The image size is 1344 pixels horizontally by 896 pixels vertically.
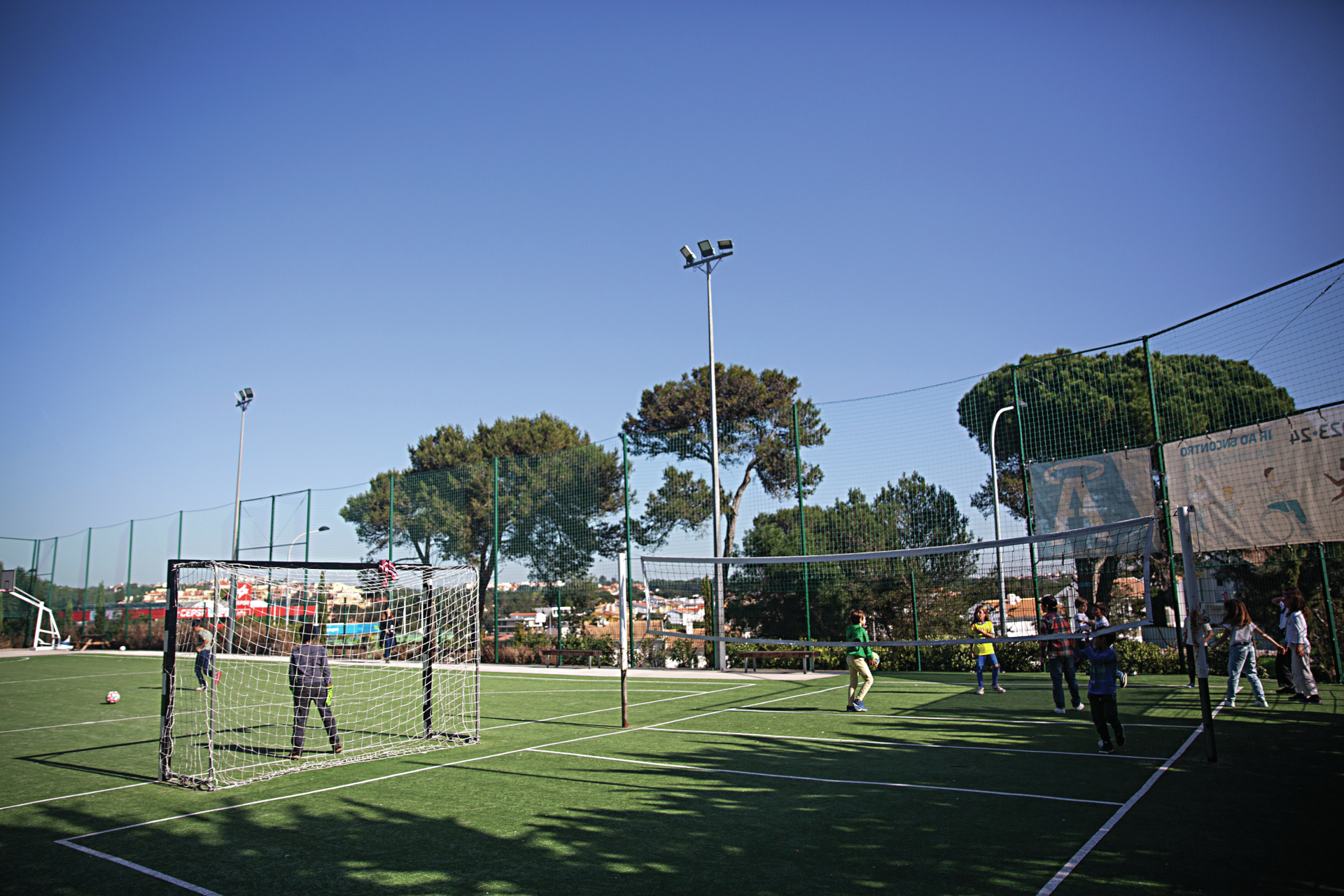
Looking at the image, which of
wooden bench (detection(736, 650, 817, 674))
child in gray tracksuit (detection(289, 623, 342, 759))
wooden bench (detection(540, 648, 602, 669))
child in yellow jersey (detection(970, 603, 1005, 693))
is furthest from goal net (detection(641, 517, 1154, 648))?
child in gray tracksuit (detection(289, 623, 342, 759))

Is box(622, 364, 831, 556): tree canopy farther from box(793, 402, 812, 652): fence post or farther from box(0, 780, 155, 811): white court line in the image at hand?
box(0, 780, 155, 811): white court line

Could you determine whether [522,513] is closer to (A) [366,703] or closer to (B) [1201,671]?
(A) [366,703]

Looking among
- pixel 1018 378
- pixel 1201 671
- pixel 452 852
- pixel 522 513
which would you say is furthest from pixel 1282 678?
pixel 522 513

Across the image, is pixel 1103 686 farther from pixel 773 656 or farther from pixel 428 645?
pixel 773 656

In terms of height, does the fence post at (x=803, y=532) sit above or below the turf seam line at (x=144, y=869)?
above

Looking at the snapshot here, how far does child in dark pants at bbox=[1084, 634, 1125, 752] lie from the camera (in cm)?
880

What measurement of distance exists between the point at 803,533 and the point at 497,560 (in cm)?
1174

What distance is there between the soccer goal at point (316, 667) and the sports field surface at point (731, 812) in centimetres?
62

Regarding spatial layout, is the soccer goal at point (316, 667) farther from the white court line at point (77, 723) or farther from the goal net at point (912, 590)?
the goal net at point (912, 590)

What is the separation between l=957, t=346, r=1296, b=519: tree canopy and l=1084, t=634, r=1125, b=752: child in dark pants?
8290mm

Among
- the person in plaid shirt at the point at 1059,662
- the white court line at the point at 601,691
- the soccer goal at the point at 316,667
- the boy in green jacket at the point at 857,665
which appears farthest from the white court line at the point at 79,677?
the person in plaid shirt at the point at 1059,662

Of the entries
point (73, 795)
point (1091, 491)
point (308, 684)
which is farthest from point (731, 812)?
point (1091, 491)

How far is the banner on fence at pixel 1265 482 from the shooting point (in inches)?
524

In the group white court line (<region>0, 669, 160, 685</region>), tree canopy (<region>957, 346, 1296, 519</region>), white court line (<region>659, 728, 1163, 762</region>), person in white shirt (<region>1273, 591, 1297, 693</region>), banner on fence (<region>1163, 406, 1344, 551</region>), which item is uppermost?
tree canopy (<region>957, 346, 1296, 519</region>)
